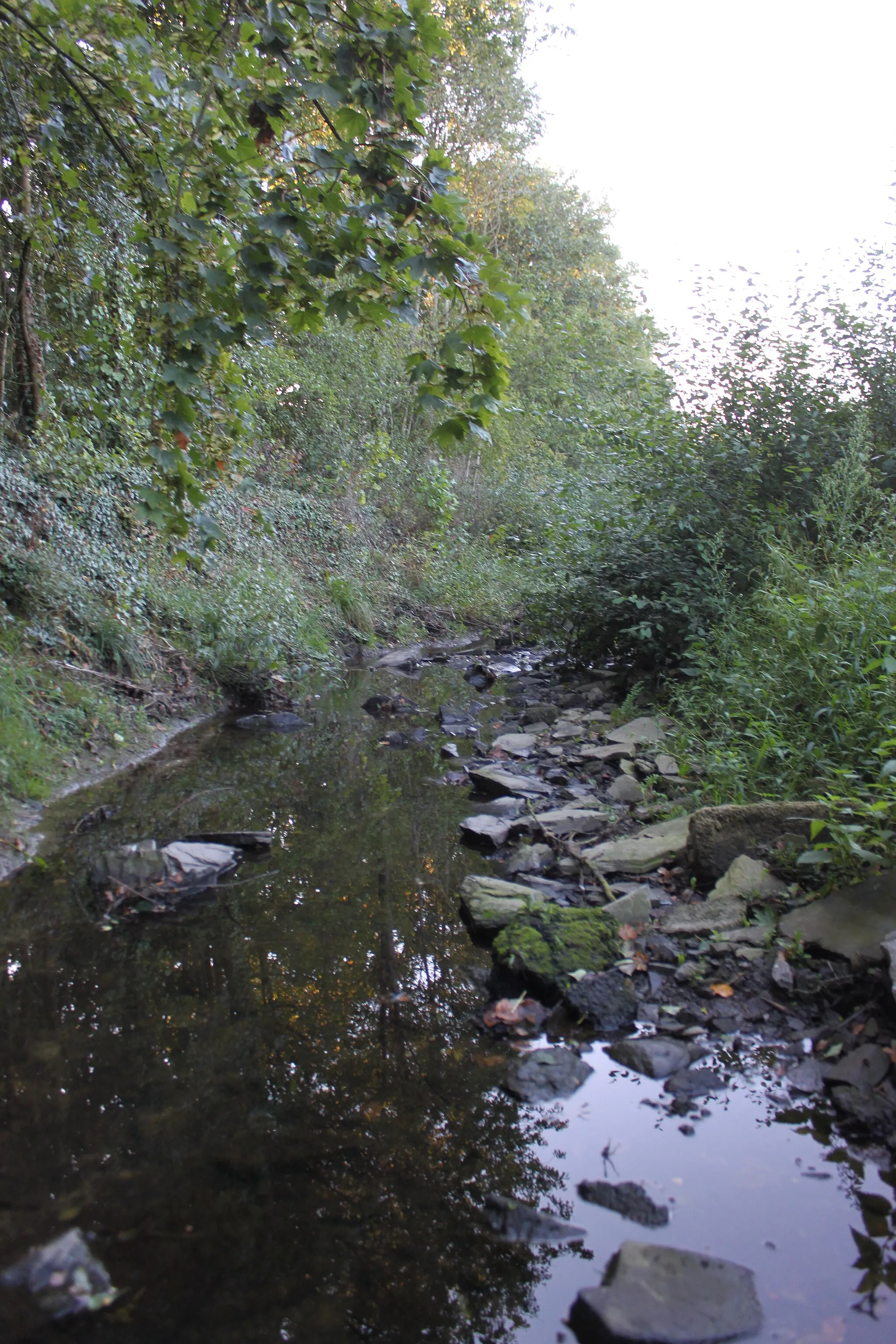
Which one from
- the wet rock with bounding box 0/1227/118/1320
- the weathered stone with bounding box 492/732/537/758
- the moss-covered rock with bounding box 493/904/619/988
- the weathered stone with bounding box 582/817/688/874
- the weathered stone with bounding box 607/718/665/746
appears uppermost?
the weathered stone with bounding box 607/718/665/746

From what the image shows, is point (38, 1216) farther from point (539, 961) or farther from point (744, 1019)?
point (744, 1019)

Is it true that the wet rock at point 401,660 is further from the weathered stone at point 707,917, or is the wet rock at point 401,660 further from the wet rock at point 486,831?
the weathered stone at point 707,917

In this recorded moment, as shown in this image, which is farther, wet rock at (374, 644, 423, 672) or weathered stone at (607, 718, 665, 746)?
wet rock at (374, 644, 423, 672)

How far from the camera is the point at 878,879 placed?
299 cm

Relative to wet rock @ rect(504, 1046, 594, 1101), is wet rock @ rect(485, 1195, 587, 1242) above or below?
below

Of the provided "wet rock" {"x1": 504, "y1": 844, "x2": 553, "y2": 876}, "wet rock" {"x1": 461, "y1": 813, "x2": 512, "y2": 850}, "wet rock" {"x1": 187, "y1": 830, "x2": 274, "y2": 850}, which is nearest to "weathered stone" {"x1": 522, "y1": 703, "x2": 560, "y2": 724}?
"wet rock" {"x1": 461, "y1": 813, "x2": 512, "y2": 850}

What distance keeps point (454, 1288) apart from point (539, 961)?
1332 mm

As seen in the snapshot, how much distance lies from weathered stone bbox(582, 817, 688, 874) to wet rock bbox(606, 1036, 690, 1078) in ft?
4.34

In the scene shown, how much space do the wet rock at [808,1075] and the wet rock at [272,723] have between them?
214 inches

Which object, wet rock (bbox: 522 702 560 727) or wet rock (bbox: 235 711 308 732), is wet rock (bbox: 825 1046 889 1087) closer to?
wet rock (bbox: 522 702 560 727)

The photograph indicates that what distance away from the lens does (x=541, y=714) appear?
7.76m

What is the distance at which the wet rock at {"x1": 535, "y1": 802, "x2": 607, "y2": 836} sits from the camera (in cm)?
464

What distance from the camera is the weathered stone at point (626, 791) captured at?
5109 mm

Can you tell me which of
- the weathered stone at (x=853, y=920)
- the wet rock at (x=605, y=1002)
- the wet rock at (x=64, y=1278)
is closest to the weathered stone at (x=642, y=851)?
the weathered stone at (x=853, y=920)
